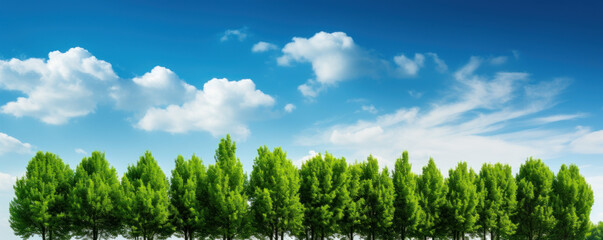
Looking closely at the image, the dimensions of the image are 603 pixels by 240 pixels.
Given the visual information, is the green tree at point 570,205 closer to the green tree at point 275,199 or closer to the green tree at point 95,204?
the green tree at point 275,199

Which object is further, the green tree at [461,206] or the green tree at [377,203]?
the green tree at [461,206]

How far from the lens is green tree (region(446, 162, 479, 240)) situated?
5328 centimetres

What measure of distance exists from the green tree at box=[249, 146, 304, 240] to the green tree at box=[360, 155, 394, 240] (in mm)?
7851

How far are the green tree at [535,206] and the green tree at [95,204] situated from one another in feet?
154

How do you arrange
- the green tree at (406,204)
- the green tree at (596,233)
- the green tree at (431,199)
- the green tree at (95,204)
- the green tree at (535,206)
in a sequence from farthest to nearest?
the green tree at (596,233) → the green tree at (535,206) → the green tree at (431,199) → the green tree at (406,204) → the green tree at (95,204)

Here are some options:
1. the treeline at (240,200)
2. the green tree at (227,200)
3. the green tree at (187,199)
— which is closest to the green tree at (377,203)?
the treeline at (240,200)

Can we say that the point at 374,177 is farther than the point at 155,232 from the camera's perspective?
Yes

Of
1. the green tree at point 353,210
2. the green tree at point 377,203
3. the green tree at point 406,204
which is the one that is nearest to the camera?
the green tree at point 353,210

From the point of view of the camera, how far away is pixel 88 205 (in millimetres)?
44031

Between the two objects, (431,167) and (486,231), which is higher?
(431,167)

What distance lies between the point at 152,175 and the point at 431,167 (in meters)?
30.3

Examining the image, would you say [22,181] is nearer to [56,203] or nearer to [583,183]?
[56,203]

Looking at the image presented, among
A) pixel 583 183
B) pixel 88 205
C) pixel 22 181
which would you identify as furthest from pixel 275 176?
pixel 583 183

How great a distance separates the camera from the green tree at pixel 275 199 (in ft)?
144
